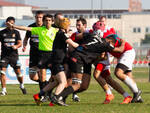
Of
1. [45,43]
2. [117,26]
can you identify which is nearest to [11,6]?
[117,26]

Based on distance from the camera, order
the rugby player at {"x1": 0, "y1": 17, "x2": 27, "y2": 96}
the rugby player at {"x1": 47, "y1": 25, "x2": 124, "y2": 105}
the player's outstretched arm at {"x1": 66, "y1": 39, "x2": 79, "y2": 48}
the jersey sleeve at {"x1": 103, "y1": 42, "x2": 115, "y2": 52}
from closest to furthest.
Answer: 1. the player's outstretched arm at {"x1": 66, "y1": 39, "x2": 79, "y2": 48}
2. the rugby player at {"x1": 47, "y1": 25, "x2": 124, "y2": 105}
3. the jersey sleeve at {"x1": 103, "y1": 42, "x2": 115, "y2": 52}
4. the rugby player at {"x1": 0, "y1": 17, "x2": 27, "y2": 96}

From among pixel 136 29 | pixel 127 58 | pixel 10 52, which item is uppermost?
pixel 127 58

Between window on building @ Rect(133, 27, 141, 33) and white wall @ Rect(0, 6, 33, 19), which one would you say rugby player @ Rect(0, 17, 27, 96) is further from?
white wall @ Rect(0, 6, 33, 19)

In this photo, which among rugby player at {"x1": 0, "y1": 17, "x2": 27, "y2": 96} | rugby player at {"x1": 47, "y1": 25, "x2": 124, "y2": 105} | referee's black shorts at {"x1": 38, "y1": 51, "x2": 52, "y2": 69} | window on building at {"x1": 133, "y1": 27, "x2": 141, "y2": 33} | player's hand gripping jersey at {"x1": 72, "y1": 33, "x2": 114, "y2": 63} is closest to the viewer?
rugby player at {"x1": 47, "y1": 25, "x2": 124, "y2": 105}

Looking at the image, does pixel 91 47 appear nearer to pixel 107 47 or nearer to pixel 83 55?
pixel 83 55

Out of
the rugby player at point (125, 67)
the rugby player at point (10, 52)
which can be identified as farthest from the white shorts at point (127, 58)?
the rugby player at point (10, 52)

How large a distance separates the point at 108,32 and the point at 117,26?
105 m

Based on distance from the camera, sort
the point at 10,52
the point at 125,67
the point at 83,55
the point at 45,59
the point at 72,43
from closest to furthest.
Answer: the point at 72,43, the point at 83,55, the point at 125,67, the point at 45,59, the point at 10,52

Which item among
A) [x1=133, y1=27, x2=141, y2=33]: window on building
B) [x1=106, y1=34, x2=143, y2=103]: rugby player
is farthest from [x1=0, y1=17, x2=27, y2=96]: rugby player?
[x1=133, y1=27, x2=141, y2=33]: window on building

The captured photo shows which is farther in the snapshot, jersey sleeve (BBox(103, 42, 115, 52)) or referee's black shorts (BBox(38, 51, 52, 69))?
referee's black shorts (BBox(38, 51, 52, 69))

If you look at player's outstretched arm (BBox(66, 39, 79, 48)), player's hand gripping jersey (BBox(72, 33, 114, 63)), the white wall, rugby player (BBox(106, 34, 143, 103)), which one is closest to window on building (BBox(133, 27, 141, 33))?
the white wall

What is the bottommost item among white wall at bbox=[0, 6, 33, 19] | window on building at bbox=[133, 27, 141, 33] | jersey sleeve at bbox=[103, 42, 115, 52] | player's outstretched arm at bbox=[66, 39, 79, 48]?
window on building at bbox=[133, 27, 141, 33]

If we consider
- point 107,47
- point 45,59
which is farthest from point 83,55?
point 45,59

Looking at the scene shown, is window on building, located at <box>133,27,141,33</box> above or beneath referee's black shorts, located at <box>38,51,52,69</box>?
beneath
